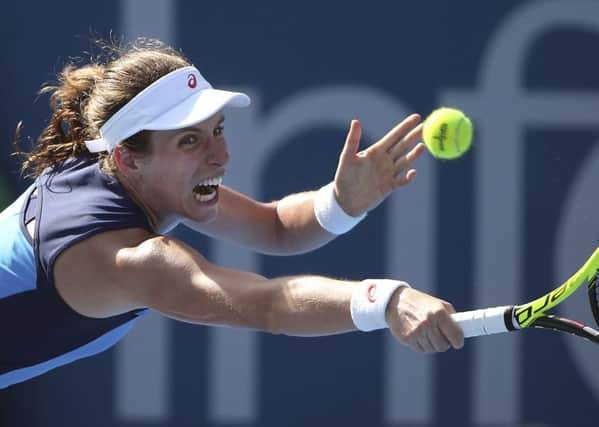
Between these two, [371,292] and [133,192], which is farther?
[133,192]

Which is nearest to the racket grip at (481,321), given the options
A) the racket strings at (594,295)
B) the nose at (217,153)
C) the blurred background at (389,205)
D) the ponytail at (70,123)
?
the racket strings at (594,295)

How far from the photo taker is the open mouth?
135 inches

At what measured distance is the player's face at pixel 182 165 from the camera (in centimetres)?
334

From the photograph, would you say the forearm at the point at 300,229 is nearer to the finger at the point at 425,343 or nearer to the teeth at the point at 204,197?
the teeth at the point at 204,197

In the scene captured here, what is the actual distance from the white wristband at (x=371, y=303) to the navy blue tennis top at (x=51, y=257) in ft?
2.14


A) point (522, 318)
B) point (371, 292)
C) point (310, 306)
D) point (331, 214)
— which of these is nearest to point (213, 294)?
point (310, 306)

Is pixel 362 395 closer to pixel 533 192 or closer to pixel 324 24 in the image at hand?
pixel 533 192

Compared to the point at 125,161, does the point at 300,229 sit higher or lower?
lower

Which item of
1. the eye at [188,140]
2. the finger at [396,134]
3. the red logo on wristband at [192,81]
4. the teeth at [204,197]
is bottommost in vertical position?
the teeth at [204,197]

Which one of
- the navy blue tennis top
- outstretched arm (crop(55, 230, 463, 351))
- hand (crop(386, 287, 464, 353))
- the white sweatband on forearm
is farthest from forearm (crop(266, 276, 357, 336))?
the white sweatband on forearm

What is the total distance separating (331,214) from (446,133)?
42 cm

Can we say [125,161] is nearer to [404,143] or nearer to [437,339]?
[404,143]

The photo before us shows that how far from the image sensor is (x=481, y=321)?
2.89 m

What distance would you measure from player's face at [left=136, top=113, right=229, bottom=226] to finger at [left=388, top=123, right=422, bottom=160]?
1.68ft
